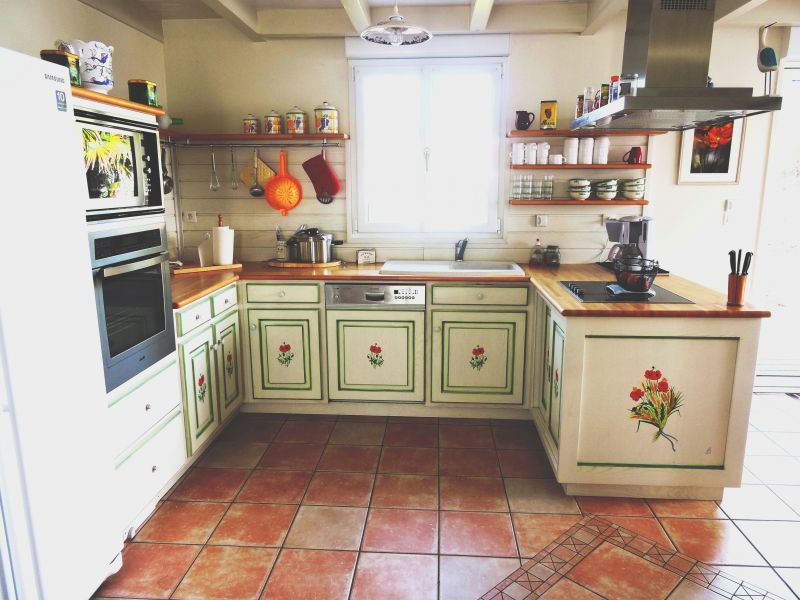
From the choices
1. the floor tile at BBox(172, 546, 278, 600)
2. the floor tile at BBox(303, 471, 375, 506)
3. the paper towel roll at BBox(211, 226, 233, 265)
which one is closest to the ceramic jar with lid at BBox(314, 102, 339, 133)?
the paper towel roll at BBox(211, 226, 233, 265)

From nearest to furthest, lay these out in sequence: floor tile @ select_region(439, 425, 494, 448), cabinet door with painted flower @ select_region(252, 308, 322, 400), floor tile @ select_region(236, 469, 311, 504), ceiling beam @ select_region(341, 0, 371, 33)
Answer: floor tile @ select_region(236, 469, 311, 504) < ceiling beam @ select_region(341, 0, 371, 33) < floor tile @ select_region(439, 425, 494, 448) < cabinet door with painted flower @ select_region(252, 308, 322, 400)

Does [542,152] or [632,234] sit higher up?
[542,152]

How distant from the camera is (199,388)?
2840 millimetres

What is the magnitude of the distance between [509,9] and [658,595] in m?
3.22

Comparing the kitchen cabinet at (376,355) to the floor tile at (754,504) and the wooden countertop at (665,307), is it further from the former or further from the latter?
the floor tile at (754,504)

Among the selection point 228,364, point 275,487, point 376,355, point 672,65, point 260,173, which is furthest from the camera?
point 260,173

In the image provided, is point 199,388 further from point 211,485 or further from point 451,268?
point 451,268

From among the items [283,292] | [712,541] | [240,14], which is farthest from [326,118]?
[712,541]

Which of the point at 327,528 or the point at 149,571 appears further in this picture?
the point at 327,528

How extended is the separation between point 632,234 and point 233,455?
267 centimetres

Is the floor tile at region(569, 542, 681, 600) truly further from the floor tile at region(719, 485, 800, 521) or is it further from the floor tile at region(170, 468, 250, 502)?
the floor tile at region(170, 468, 250, 502)

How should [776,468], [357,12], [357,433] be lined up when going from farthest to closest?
[357,433] < [357,12] < [776,468]

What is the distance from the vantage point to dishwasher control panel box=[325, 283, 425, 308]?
337 cm

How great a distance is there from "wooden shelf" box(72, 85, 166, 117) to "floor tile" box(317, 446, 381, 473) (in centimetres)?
184
